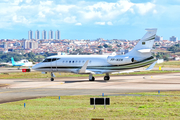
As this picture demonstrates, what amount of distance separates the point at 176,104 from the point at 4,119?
47.1ft

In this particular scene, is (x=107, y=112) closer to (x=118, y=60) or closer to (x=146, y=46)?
(x=146, y=46)

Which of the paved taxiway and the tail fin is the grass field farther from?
the tail fin

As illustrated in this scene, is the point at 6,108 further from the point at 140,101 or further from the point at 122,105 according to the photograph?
the point at 140,101

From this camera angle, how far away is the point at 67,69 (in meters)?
57.2

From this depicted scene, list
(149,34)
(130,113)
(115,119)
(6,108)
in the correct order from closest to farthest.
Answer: (115,119), (130,113), (6,108), (149,34)

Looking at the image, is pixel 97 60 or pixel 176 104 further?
pixel 97 60

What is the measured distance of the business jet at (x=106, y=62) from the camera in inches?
2009

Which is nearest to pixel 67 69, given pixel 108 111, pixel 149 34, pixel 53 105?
pixel 149 34

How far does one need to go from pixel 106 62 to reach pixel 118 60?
233 centimetres

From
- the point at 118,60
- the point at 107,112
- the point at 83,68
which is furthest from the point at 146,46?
the point at 107,112

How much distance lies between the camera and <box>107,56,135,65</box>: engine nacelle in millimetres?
51438

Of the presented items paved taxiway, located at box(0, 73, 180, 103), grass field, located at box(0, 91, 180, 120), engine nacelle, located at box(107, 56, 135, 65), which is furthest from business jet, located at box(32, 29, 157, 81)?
grass field, located at box(0, 91, 180, 120)

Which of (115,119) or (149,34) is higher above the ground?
(149,34)

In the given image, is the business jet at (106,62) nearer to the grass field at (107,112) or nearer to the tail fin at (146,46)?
the tail fin at (146,46)
